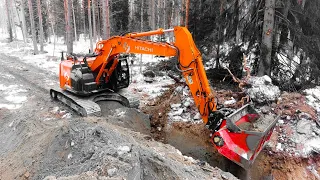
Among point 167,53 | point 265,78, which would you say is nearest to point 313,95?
Answer: point 265,78

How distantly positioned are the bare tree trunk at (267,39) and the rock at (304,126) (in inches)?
109

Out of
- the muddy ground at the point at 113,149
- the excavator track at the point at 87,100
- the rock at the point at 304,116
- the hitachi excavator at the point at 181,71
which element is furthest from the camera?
the excavator track at the point at 87,100

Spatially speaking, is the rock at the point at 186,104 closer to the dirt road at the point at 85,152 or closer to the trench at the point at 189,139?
the trench at the point at 189,139

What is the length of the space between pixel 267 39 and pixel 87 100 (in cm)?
652

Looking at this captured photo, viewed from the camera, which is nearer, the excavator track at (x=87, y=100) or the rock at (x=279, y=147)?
the rock at (x=279, y=147)

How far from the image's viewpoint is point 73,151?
5.40m

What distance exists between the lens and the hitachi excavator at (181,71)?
565cm

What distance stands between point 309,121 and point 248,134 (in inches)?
121

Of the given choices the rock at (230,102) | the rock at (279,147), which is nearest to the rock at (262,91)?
the rock at (230,102)

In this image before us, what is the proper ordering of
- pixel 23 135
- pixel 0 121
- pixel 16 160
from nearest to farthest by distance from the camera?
pixel 16 160 < pixel 23 135 < pixel 0 121

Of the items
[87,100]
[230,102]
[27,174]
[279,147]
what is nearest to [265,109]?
[230,102]

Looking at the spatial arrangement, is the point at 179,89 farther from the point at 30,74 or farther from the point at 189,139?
the point at 30,74

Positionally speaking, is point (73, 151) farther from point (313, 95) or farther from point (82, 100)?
point (313, 95)

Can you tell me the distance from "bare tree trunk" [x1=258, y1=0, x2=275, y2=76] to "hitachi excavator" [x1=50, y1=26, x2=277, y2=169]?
2.96 meters
